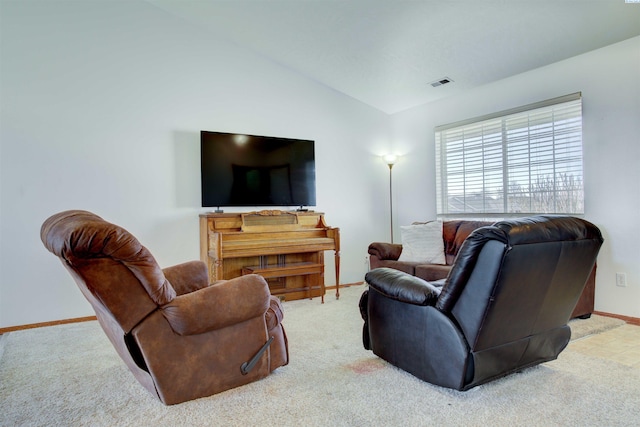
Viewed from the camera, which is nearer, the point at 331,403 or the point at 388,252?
the point at 331,403

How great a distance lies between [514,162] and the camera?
411cm

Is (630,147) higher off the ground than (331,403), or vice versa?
(630,147)

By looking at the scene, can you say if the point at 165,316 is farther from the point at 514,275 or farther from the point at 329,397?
the point at 514,275

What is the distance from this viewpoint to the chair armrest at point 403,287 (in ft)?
6.31

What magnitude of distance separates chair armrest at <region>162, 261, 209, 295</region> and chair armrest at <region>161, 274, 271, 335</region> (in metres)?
0.67

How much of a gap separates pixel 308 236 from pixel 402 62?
2117 mm

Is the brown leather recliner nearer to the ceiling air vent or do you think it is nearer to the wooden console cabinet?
the wooden console cabinet

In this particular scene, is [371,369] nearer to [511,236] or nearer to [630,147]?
Answer: [511,236]

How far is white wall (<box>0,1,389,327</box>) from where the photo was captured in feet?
10.8

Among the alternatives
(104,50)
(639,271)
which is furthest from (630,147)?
(104,50)

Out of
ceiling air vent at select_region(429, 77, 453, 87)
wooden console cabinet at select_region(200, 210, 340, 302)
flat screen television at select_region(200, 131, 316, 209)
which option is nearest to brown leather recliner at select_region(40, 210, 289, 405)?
wooden console cabinet at select_region(200, 210, 340, 302)

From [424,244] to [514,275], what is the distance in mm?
2443

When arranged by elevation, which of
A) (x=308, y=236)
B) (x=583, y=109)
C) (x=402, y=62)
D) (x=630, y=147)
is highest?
(x=402, y=62)

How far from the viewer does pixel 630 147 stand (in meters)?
3.22
